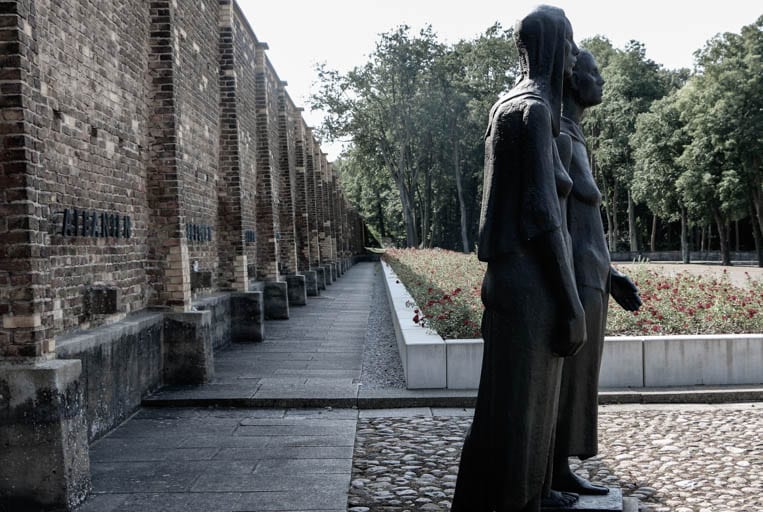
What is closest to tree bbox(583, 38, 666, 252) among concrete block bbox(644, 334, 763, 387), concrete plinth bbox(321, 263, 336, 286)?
concrete plinth bbox(321, 263, 336, 286)

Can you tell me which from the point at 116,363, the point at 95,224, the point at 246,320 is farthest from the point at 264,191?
the point at 116,363

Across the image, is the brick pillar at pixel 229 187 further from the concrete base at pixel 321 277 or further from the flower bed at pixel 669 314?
the concrete base at pixel 321 277

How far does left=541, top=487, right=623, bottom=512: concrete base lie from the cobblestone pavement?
0.40 meters

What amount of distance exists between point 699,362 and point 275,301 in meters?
10.1

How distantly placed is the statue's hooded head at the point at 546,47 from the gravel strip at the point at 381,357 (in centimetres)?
491

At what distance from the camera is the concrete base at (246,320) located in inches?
484

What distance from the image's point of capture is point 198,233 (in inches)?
446

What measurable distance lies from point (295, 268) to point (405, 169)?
2384cm

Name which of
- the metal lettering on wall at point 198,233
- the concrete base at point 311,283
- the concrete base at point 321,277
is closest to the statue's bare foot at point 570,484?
the metal lettering on wall at point 198,233

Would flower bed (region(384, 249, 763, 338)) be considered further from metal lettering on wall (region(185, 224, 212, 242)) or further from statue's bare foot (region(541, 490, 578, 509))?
statue's bare foot (region(541, 490, 578, 509))

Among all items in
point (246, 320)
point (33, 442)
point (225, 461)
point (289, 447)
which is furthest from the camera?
point (246, 320)

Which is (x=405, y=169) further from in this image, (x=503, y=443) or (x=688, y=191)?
(x=503, y=443)

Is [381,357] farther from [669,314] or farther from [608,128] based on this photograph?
[608,128]

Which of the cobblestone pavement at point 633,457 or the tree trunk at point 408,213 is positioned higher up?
the tree trunk at point 408,213
